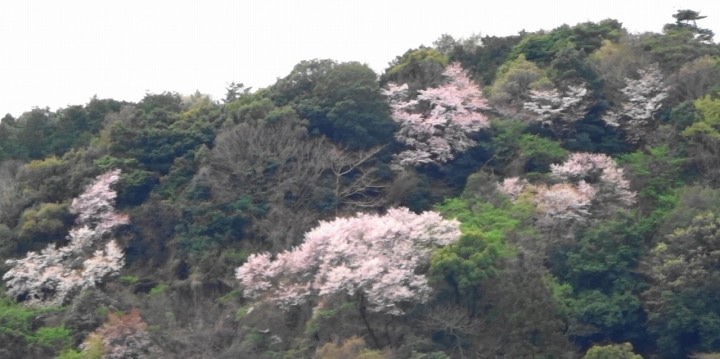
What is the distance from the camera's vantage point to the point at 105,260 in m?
36.8

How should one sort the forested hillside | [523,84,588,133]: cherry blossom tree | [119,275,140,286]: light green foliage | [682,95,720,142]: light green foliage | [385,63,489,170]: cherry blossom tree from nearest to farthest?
the forested hillside, [119,275,140,286]: light green foliage, [682,95,720,142]: light green foliage, [385,63,489,170]: cherry blossom tree, [523,84,588,133]: cherry blossom tree

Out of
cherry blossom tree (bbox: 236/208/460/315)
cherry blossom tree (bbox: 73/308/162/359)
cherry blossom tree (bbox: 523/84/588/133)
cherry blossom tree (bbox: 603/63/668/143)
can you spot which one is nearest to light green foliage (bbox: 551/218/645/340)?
cherry blossom tree (bbox: 236/208/460/315)

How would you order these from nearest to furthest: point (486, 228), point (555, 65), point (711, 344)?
point (711, 344) < point (486, 228) < point (555, 65)

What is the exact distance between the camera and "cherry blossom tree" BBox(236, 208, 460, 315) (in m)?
31.8

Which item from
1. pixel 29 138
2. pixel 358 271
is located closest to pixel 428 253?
pixel 358 271

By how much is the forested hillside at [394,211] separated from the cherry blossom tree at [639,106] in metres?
0.08

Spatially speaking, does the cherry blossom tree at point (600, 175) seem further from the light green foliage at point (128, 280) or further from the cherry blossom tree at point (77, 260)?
the cherry blossom tree at point (77, 260)

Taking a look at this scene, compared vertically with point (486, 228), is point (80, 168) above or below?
above

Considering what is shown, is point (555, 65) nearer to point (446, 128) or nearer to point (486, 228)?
point (446, 128)

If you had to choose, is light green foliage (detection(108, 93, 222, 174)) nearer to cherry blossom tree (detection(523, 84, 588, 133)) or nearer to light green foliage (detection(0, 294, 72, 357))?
light green foliage (detection(0, 294, 72, 357))

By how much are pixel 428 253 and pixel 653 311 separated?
17.7 ft

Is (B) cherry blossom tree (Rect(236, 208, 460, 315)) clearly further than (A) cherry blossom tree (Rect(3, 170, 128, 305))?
No

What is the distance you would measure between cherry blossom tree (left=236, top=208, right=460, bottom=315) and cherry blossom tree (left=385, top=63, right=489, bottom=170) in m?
6.12

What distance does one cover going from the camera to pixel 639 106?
42.6 metres
